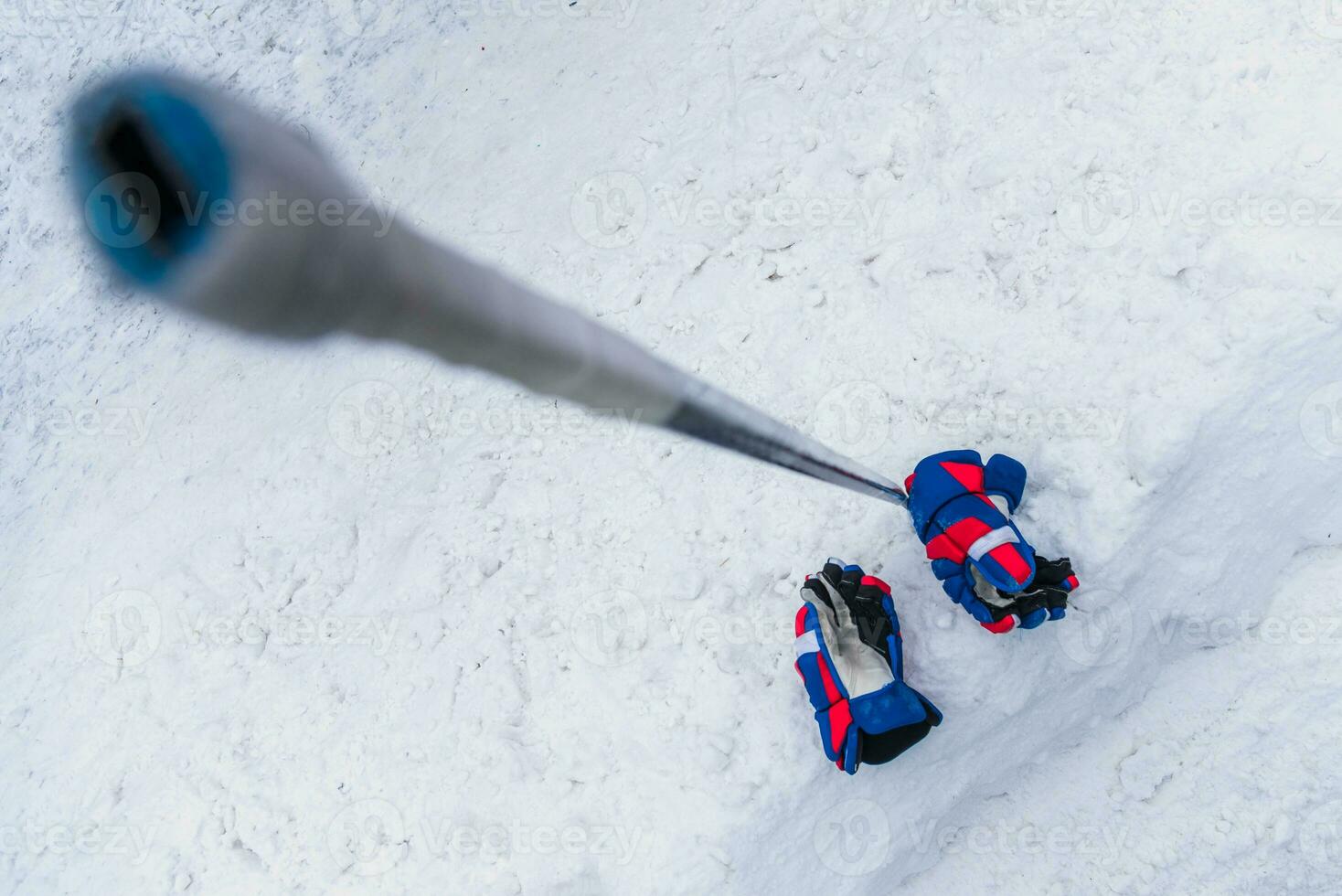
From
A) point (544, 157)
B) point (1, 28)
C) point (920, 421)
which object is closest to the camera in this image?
point (920, 421)

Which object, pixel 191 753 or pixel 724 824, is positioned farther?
pixel 191 753

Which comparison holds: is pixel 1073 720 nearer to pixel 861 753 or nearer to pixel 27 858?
pixel 861 753

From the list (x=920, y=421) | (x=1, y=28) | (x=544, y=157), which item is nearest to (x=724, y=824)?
(x=920, y=421)

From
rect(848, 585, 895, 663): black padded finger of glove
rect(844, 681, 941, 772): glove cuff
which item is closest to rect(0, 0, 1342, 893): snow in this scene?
rect(848, 585, 895, 663): black padded finger of glove

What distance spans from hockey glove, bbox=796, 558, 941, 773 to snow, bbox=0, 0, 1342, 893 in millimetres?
316

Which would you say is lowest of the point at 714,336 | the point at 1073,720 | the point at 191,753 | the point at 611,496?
the point at 191,753

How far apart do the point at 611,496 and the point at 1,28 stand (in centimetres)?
830

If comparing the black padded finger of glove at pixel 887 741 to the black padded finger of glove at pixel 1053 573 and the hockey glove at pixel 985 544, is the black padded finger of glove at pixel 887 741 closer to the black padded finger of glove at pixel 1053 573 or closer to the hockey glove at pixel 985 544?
the hockey glove at pixel 985 544

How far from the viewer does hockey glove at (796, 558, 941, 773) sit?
405 centimetres

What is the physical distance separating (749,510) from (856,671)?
46.7 inches

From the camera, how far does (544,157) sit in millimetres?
6477

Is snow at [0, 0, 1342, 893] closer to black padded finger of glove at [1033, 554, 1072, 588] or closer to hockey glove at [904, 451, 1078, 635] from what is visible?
hockey glove at [904, 451, 1078, 635]

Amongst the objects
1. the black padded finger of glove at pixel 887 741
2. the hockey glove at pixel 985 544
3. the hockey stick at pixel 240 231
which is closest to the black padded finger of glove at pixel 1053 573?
the hockey glove at pixel 985 544

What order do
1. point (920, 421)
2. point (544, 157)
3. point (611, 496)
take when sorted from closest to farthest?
point (920, 421) → point (611, 496) → point (544, 157)
